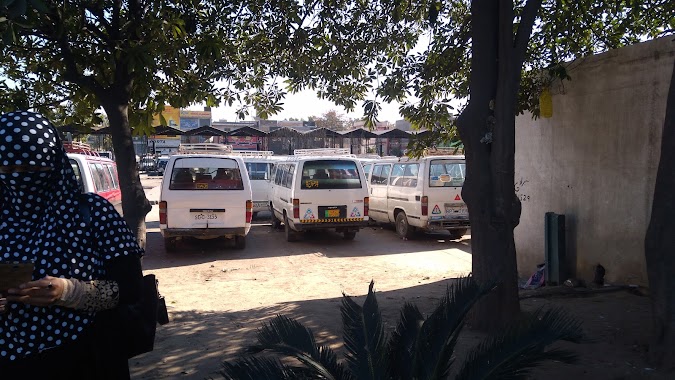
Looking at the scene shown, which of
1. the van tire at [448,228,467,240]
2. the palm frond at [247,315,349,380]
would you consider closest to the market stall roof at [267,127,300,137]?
the van tire at [448,228,467,240]

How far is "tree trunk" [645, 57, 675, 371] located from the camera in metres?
3.87

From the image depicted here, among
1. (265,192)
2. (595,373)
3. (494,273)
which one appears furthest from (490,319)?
(265,192)

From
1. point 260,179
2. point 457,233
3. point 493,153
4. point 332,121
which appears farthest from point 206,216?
point 332,121

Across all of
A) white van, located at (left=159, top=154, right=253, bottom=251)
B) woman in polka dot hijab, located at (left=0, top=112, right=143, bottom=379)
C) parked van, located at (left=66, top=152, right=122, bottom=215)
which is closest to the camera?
woman in polka dot hijab, located at (left=0, top=112, right=143, bottom=379)

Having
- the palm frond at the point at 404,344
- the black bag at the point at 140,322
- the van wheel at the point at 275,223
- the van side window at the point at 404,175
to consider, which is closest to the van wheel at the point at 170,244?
the van wheel at the point at 275,223

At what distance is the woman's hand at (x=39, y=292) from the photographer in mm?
1917

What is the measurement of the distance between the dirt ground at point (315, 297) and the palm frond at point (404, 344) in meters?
1.01

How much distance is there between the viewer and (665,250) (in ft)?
12.8

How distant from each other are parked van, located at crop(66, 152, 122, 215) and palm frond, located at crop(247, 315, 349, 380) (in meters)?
4.78

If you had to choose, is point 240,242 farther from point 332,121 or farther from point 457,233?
point 332,121

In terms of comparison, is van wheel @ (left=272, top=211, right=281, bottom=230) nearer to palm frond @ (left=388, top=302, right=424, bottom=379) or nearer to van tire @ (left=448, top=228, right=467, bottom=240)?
Result: van tire @ (left=448, top=228, right=467, bottom=240)

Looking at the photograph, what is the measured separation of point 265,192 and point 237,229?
5.72m

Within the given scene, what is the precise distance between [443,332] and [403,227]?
403 inches

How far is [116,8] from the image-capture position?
5.66 metres
